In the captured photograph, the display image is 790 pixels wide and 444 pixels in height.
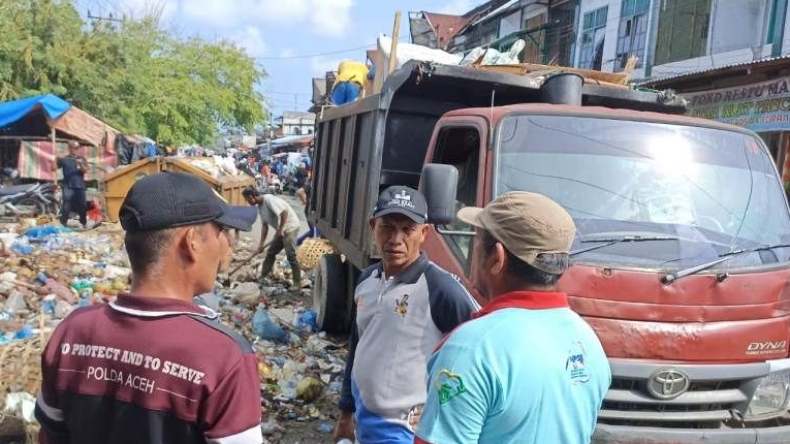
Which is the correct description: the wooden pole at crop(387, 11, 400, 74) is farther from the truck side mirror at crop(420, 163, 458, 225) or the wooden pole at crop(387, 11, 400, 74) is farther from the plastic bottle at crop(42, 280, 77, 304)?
the plastic bottle at crop(42, 280, 77, 304)

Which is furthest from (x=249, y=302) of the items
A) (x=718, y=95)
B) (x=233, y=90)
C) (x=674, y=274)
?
(x=233, y=90)

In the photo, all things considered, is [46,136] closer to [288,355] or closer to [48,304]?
[48,304]

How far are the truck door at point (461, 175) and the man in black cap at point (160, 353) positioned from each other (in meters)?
2.00

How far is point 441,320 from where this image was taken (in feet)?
7.63

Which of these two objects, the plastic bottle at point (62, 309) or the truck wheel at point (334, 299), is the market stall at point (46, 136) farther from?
the truck wheel at point (334, 299)

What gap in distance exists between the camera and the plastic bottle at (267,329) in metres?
6.12

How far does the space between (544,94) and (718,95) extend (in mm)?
7466

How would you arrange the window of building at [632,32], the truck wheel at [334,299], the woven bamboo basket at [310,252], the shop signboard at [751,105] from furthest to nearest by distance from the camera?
the window of building at [632,32] < the shop signboard at [751,105] < the woven bamboo basket at [310,252] < the truck wheel at [334,299]

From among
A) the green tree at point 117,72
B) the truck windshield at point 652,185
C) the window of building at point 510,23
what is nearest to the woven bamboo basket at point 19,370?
the truck windshield at point 652,185

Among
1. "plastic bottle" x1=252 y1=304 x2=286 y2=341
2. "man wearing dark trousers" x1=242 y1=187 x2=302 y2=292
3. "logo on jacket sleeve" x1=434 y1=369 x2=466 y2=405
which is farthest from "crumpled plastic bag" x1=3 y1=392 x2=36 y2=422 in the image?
"man wearing dark trousers" x1=242 y1=187 x2=302 y2=292

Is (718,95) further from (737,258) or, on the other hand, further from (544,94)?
(737,258)

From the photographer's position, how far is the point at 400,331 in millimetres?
2383

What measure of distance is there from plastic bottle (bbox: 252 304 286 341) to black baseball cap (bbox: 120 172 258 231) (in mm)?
4811

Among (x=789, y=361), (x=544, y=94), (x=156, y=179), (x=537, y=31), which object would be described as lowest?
(x=789, y=361)
